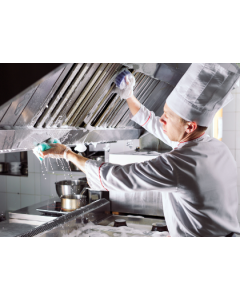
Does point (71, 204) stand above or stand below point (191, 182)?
below

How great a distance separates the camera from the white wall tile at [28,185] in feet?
13.3

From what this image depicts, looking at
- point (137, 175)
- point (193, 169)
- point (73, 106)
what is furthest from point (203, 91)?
point (73, 106)

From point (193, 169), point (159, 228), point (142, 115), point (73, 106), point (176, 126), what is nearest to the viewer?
point (193, 169)

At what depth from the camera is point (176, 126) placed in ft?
4.32

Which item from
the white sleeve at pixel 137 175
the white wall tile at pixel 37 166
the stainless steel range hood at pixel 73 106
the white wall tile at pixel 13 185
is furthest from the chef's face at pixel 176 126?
the white wall tile at pixel 13 185

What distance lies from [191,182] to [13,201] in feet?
11.7

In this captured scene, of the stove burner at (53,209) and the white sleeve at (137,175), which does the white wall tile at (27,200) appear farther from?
the white sleeve at (137,175)

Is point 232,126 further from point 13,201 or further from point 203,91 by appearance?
point 13,201

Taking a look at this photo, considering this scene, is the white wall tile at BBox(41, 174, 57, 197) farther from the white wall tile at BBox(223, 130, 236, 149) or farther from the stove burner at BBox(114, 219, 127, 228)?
the white wall tile at BBox(223, 130, 236, 149)
